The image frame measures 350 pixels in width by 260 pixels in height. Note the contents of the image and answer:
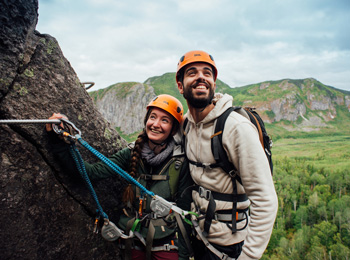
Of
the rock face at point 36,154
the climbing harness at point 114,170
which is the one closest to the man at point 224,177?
the climbing harness at point 114,170

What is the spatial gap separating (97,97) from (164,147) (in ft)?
643

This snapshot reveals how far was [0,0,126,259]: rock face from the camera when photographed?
2.80 m

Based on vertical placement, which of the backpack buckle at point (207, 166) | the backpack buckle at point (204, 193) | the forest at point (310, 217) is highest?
the backpack buckle at point (207, 166)

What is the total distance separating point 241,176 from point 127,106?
588 ft

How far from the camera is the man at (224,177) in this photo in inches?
105

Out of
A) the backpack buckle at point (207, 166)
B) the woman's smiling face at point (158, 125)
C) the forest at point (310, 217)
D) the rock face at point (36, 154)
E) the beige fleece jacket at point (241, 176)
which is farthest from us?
the forest at point (310, 217)

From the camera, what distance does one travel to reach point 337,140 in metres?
187

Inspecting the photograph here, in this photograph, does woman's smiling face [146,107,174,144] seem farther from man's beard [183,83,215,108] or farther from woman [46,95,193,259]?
man's beard [183,83,215,108]

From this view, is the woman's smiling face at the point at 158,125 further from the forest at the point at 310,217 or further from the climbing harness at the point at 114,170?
the forest at the point at 310,217

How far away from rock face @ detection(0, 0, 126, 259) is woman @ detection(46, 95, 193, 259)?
549mm

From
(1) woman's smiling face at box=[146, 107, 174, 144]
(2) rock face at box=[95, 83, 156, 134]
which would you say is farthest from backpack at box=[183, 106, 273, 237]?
(2) rock face at box=[95, 83, 156, 134]

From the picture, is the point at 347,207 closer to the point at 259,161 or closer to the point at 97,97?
the point at 259,161

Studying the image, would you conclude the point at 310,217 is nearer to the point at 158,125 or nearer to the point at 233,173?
the point at 233,173

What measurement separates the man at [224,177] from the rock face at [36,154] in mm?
1798
